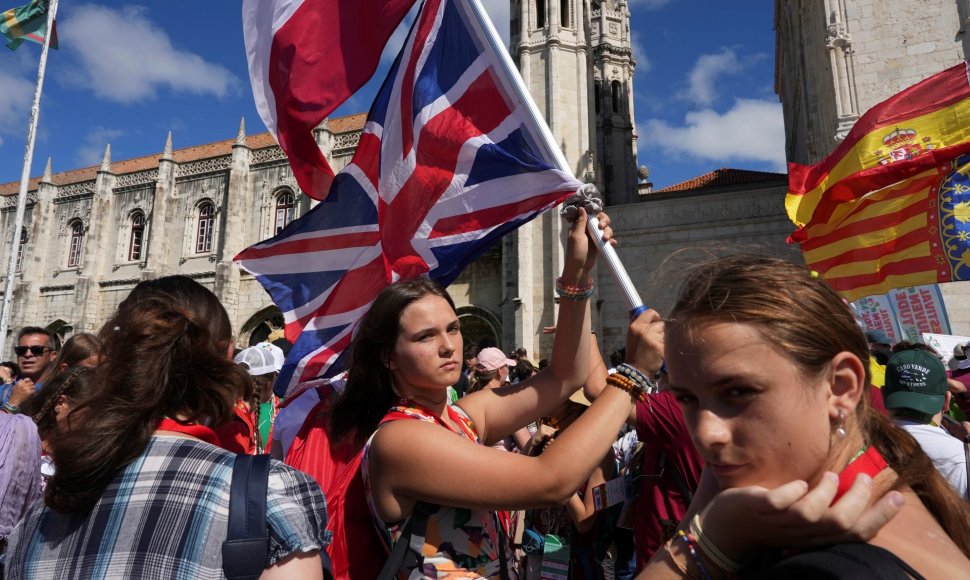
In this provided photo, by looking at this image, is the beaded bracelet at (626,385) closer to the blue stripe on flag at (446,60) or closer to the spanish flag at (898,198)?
the blue stripe on flag at (446,60)

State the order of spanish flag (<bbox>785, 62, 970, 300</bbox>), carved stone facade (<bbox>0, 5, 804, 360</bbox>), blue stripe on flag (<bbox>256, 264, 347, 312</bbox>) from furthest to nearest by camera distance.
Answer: carved stone facade (<bbox>0, 5, 804, 360</bbox>) → spanish flag (<bbox>785, 62, 970, 300</bbox>) → blue stripe on flag (<bbox>256, 264, 347, 312</bbox>)

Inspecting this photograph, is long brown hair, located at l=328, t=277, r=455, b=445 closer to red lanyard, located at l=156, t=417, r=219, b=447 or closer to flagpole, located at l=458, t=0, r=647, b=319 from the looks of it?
red lanyard, located at l=156, t=417, r=219, b=447

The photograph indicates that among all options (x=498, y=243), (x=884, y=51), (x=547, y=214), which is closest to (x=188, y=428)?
(x=884, y=51)

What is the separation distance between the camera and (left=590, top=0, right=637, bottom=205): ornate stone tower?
941 inches

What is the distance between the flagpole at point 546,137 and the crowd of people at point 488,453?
11 cm

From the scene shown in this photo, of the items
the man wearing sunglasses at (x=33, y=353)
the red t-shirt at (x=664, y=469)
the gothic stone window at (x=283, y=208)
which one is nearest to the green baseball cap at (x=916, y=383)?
the red t-shirt at (x=664, y=469)

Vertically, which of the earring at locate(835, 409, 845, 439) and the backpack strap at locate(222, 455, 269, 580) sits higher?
the earring at locate(835, 409, 845, 439)

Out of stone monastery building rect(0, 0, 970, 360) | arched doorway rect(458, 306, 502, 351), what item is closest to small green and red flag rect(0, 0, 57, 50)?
stone monastery building rect(0, 0, 970, 360)

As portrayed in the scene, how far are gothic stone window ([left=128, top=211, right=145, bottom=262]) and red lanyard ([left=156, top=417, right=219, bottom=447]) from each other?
1191 inches

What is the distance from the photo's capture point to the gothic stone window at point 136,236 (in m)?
27.9

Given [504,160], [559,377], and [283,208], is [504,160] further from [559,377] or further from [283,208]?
[283,208]

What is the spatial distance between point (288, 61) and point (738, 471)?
3417mm

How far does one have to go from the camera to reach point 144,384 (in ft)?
4.87

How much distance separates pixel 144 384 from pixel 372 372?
0.75m
